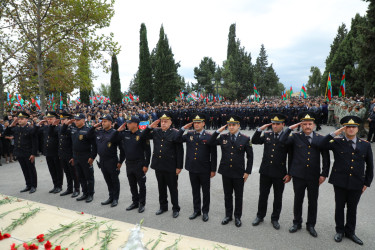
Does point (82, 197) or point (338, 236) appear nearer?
point (338, 236)

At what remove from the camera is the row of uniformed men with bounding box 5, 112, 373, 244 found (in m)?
3.75

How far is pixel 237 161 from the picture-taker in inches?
169

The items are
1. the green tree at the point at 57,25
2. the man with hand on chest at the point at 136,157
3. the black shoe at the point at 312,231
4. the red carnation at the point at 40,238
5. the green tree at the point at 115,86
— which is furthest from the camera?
the green tree at the point at 115,86

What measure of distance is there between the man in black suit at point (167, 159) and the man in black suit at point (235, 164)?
86 centimetres

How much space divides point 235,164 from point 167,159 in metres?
1.35

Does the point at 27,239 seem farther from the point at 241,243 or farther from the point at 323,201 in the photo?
the point at 323,201

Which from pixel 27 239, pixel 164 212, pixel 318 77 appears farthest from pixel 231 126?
pixel 318 77

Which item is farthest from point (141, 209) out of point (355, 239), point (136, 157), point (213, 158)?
point (355, 239)

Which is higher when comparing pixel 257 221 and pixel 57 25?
pixel 57 25

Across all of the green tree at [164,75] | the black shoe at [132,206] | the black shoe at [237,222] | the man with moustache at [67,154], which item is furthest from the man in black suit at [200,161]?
the green tree at [164,75]

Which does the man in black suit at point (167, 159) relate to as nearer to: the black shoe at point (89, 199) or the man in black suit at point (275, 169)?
the man in black suit at point (275, 169)

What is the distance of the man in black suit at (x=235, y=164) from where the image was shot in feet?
14.1

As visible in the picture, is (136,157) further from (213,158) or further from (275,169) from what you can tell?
(275,169)

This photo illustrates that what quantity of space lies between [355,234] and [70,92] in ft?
54.3
